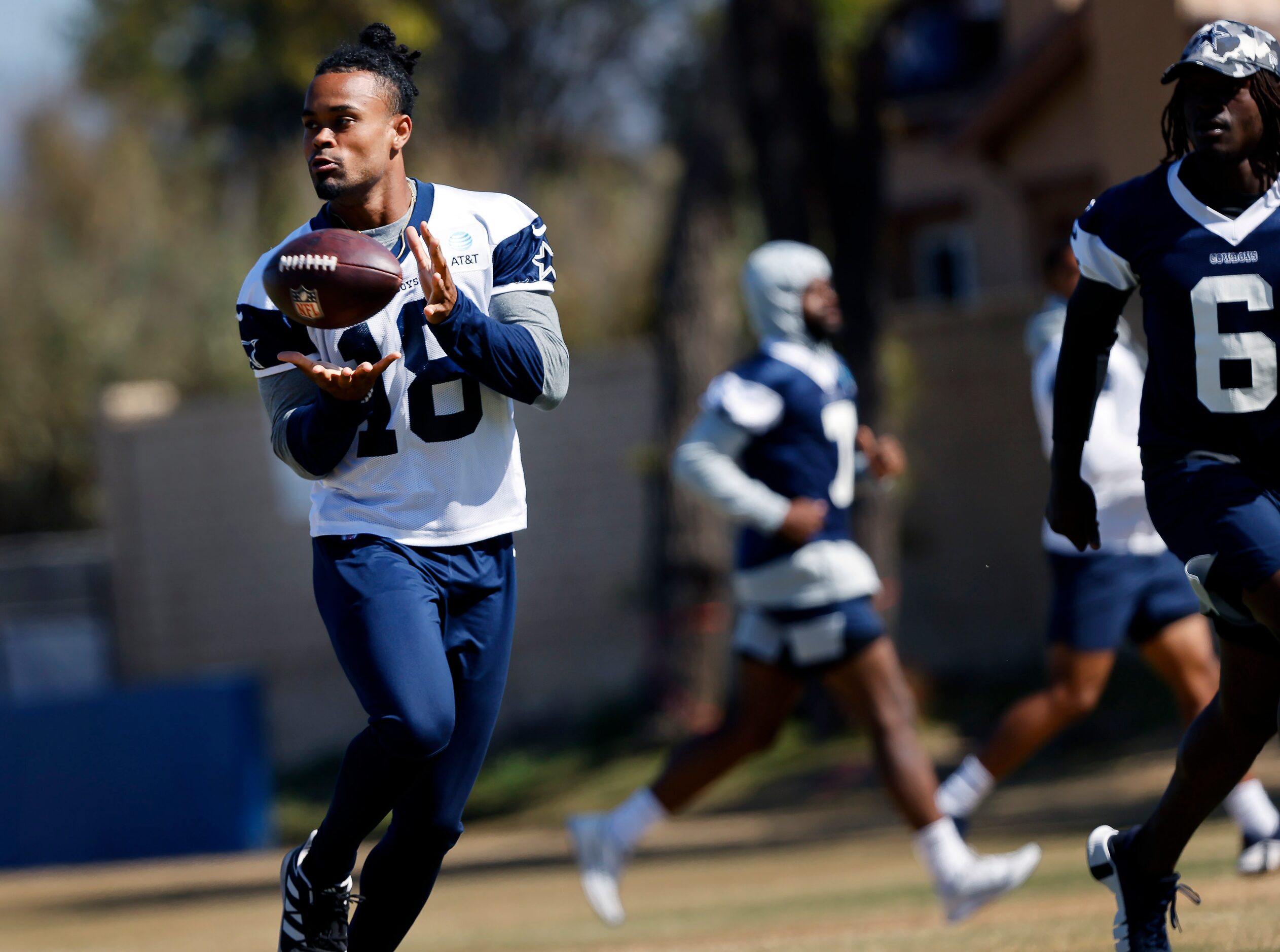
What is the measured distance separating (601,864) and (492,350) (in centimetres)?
351

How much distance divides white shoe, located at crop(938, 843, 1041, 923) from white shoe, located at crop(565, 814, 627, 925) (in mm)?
1301

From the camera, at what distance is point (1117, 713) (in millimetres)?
13305

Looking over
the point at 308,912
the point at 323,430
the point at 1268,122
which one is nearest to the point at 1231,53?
the point at 1268,122

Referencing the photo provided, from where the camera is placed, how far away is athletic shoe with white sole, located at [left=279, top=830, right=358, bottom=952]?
13.3ft

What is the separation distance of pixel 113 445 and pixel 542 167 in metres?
13.8

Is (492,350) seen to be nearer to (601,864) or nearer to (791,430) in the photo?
(791,430)

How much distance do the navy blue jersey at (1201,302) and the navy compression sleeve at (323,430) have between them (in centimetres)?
168

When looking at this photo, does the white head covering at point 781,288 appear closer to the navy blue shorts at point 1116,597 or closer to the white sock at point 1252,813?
the navy blue shorts at point 1116,597

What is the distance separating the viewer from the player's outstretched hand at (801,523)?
255 inches

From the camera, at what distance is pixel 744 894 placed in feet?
26.9

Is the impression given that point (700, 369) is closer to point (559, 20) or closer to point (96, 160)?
point (559, 20)

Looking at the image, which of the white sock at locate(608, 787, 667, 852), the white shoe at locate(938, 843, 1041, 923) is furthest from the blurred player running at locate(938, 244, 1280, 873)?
the white sock at locate(608, 787, 667, 852)

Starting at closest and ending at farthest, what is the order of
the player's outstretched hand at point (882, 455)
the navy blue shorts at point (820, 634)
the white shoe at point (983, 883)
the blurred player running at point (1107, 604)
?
the white shoe at point (983, 883), the navy blue shorts at point (820, 634), the blurred player running at point (1107, 604), the player's outstretched hand at point (882, 455)

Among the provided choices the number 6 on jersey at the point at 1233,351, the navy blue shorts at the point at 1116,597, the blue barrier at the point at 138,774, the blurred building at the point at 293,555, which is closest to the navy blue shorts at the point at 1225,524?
the number 6 on jersey at the point at 1233,351
